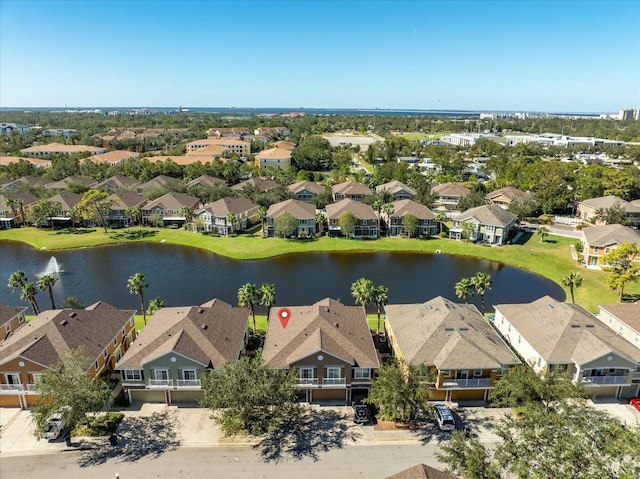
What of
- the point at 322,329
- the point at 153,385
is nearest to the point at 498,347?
the point at 322,329

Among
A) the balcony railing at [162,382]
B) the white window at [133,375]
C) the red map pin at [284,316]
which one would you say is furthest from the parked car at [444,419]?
the white window at [133,375]

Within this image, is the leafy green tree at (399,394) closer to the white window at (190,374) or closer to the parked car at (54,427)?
the white window at (190,374)

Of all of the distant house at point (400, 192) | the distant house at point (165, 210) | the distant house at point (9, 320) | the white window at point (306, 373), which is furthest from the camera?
the distant house at point (400, 192)

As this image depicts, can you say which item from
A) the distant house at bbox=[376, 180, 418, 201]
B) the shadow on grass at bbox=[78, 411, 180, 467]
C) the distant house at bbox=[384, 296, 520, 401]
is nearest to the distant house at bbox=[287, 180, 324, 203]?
the distant house at bbox=[376, 180, 418, 201]

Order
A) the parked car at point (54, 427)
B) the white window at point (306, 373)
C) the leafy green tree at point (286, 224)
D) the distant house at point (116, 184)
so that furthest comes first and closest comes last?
the distant house at point (116, 184)
the leafy green tree at point (286, 224)
the white window at point (306, 373)
the parked car at point (54, 427)

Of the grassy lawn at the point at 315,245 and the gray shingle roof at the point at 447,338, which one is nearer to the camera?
the gray shingle roof at the point at 447,338

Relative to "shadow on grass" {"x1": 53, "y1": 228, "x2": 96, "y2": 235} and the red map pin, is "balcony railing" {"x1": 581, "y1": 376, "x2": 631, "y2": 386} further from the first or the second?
"shadow on grass" {"x1": 53, "y1": 228, "x2": 96, "y2": 235}

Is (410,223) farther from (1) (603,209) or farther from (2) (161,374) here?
(2) (161,374)
